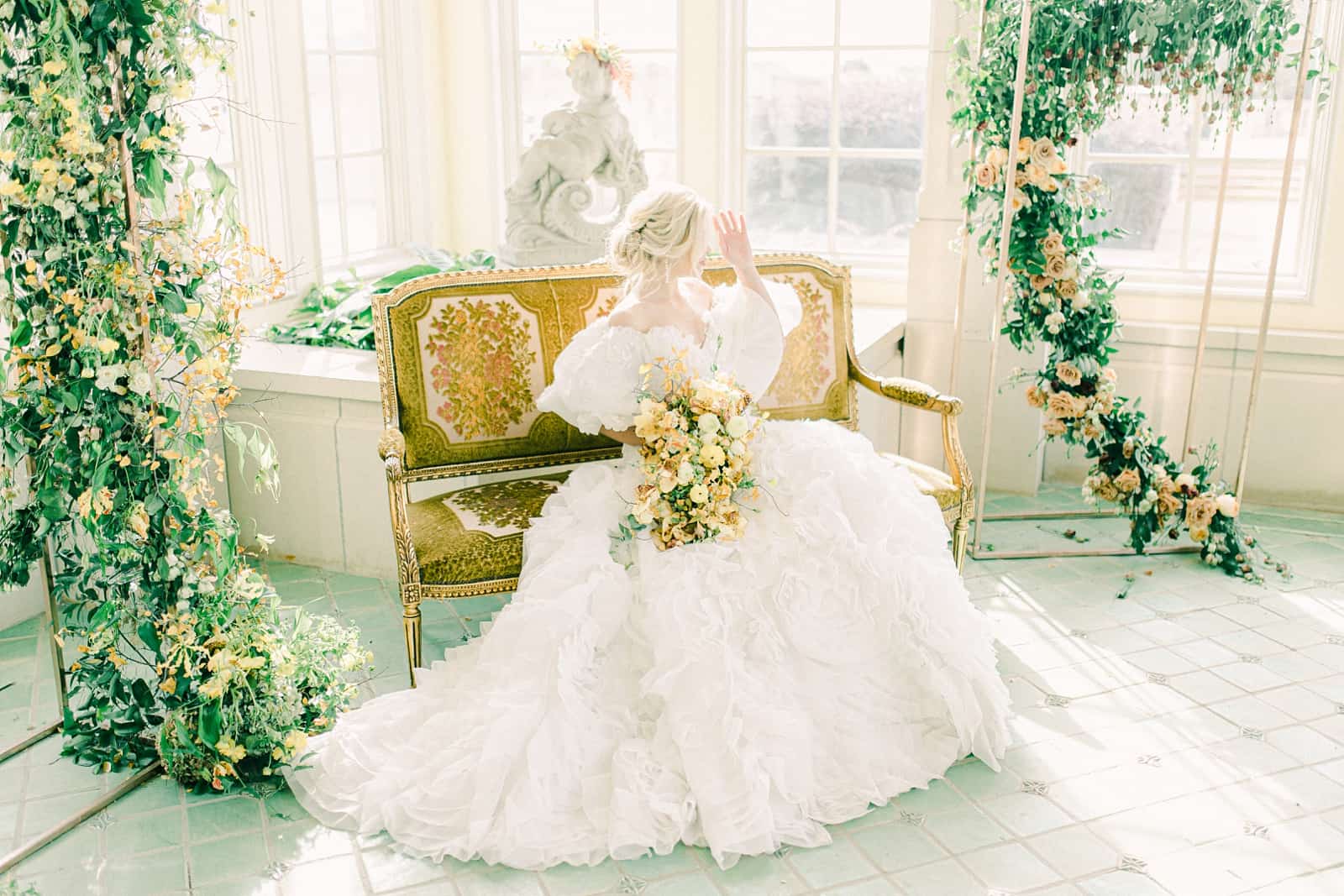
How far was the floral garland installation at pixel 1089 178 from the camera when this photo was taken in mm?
4172

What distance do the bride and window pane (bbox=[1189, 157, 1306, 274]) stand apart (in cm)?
266

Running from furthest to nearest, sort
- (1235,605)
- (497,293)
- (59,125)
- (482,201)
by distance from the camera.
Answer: (482,201) → (1235,605) → (497,293) → (59,125)

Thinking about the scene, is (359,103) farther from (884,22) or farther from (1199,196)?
(1199,196)

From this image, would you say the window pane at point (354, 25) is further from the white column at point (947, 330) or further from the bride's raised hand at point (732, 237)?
the bride's raised hand at point (732, 237)

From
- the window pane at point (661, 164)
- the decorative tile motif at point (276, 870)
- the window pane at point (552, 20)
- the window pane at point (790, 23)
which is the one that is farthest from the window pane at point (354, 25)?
the decorative tile motif at point (276, 870)

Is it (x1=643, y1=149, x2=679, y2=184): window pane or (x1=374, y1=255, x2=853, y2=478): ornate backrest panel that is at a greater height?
(x1=643, y1=149, x2=679, y2=184): window pane

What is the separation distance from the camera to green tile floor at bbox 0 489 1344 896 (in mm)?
2754

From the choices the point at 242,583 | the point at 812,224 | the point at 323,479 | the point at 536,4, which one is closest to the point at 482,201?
the point at 536,4

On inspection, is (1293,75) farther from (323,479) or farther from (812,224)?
(323,479)

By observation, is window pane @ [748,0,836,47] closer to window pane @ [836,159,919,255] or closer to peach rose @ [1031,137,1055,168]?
window pane @ [836,159,919,255]

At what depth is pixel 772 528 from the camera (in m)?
3.24

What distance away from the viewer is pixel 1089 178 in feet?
14.8

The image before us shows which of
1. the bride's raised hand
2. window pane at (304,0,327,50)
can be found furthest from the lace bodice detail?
window pane at (304,0,327,50)

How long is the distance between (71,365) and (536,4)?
4.21 metres
